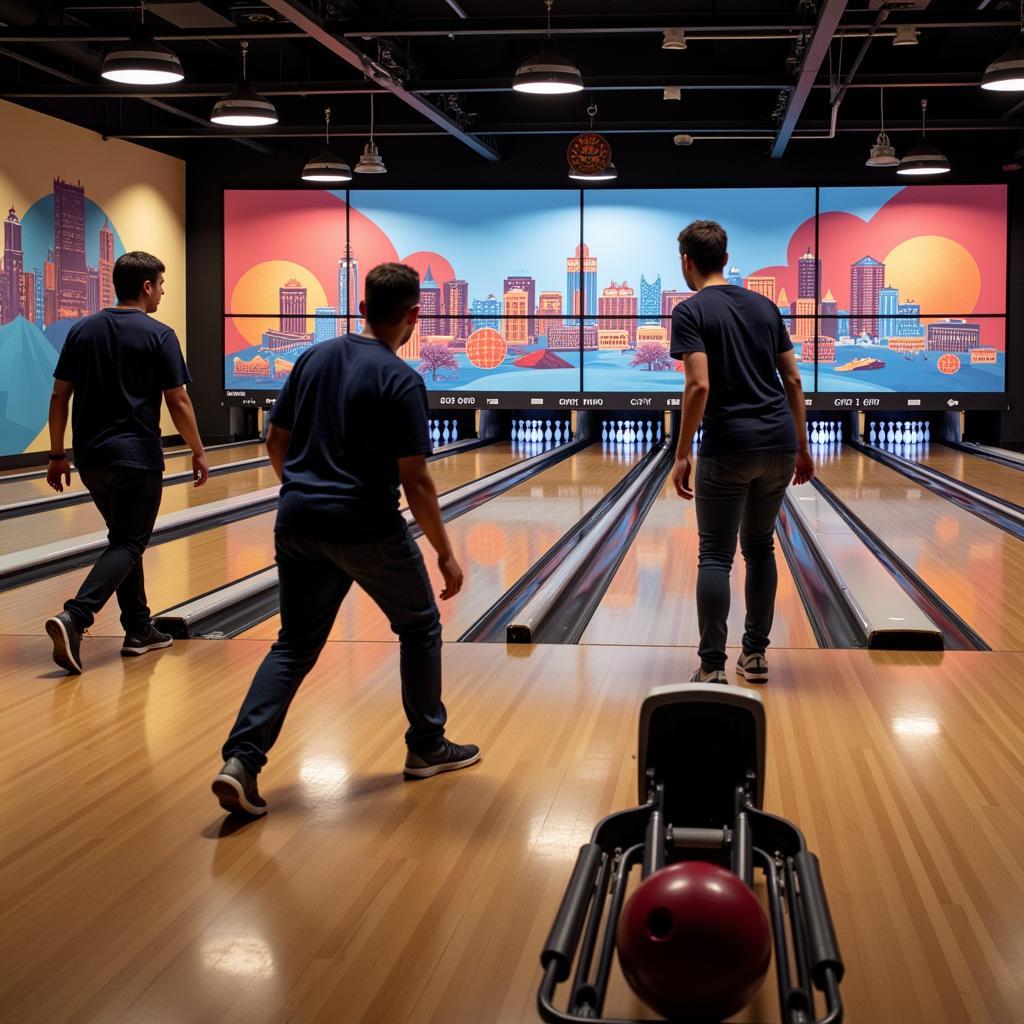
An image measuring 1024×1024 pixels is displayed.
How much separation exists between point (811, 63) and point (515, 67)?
10.2ft

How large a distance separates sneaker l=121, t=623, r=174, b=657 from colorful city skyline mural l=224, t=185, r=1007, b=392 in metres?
8.63

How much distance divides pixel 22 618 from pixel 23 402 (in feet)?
20.2

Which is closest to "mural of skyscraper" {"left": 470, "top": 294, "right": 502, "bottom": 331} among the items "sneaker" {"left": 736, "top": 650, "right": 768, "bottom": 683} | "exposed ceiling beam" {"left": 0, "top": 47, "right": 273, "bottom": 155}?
"exposed ceiling beam" {"left": 0, "top": 47, "right": 273, "bottom": 155}

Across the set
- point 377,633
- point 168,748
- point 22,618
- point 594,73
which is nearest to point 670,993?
point 168,748

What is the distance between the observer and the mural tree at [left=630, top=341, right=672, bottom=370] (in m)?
12.6

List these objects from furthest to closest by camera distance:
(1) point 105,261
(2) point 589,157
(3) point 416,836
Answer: (1) point 105,261
(2) point 589,157
(3) point 416,836

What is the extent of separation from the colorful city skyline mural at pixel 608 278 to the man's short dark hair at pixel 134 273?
8.76 meters

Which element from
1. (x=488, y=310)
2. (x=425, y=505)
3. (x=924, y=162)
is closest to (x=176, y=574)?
(x=425, y=505)

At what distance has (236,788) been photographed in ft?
8.54

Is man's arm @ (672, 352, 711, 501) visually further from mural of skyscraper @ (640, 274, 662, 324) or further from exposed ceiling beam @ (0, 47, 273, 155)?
mural of skyscraper @ (640, 274, 662, 324)

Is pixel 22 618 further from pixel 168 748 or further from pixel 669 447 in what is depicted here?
pixel 669 447

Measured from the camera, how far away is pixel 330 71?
1086 centimetres

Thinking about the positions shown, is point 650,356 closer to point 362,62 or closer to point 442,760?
point 362,62

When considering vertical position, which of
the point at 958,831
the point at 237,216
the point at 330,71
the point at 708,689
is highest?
the point at 330,71
